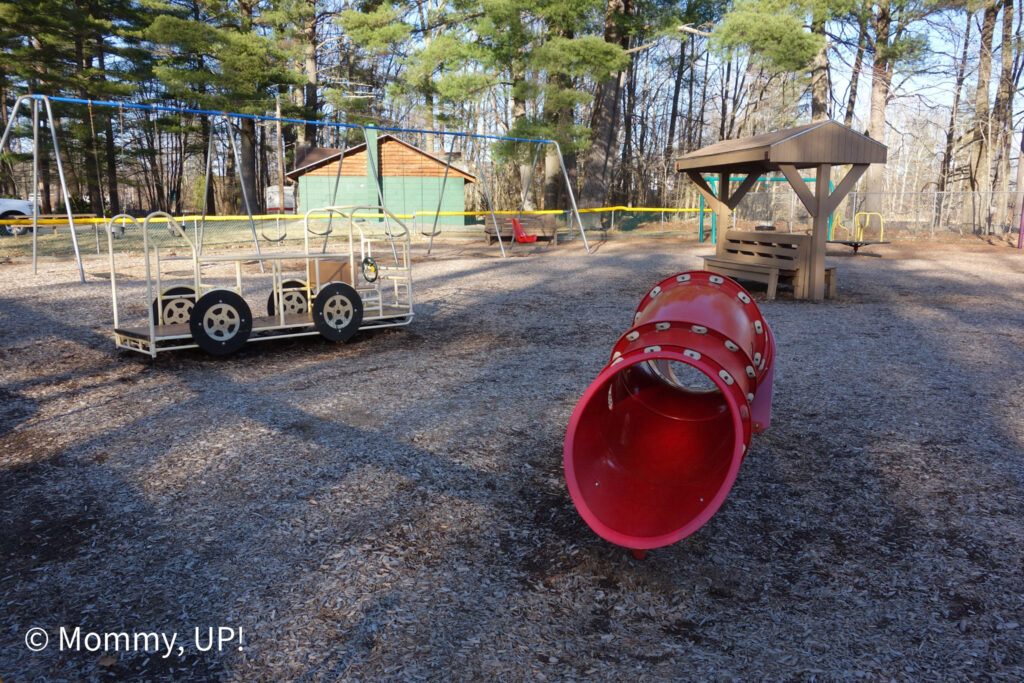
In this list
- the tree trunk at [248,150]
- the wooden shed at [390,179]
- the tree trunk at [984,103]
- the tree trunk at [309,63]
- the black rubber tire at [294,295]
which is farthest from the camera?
the wooden shed at [390,179]

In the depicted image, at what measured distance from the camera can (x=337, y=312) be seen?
7.35 metres

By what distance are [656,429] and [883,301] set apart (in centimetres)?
809

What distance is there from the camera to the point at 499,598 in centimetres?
281

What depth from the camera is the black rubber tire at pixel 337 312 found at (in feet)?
23.6

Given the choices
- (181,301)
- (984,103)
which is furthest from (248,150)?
(984,103)

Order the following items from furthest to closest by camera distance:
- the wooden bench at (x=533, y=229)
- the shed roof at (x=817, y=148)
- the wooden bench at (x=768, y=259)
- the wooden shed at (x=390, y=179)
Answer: the wooden shed at (x=390, y=179)
the wooden bench at (x=533, y=229)
the wooden bench at (x=768, y=259)
the shed roof at (x=817, y=148)

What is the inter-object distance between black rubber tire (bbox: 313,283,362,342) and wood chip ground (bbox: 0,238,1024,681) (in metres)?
0.64

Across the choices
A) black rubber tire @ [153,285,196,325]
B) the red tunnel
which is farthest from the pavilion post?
black rubber tire @ [153,285,196,325]

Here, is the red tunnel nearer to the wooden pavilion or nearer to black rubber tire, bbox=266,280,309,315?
black rubber tire, bbox=266,280,309,315

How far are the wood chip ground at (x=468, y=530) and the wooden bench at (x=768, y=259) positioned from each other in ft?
13.2

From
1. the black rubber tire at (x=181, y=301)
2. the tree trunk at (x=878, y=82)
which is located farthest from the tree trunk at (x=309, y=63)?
the black rubber tire at (x=181, y=301)

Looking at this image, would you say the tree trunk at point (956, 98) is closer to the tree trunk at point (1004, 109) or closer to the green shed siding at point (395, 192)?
the tree trunk at point (1004, 109)

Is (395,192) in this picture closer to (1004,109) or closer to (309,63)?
(309,63)

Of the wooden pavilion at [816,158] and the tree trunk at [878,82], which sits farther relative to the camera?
the tree trunk at [878,82]
